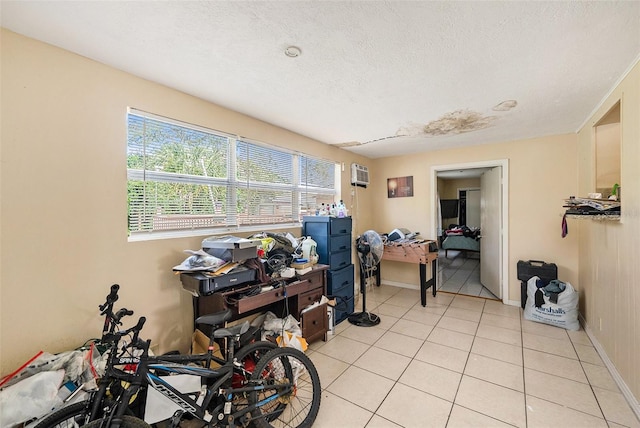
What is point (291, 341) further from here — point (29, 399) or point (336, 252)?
point (29, 399)

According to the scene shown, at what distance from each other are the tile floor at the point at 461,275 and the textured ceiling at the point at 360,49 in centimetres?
295

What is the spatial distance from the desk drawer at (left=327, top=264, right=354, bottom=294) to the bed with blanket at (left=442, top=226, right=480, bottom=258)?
461 centimetres

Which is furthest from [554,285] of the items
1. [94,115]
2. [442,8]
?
[94,115]

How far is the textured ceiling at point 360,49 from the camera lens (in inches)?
50.5

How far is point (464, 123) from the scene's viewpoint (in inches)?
116

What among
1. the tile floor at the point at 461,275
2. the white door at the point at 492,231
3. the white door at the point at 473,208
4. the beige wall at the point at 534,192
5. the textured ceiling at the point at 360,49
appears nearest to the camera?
the textured ceiling at the point at 360,49

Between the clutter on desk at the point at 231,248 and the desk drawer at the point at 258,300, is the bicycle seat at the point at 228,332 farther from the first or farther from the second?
the clutter on desk at the point at 231,248

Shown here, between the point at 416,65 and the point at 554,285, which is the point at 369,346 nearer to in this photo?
the point at 554,285

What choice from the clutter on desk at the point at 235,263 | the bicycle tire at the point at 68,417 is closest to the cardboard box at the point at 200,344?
the clutter on desk at the point at 235,263

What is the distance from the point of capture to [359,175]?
4359 millimetres

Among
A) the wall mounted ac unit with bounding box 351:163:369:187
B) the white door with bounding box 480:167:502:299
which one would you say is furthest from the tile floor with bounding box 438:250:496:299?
the wall mounted ac unit with bounding box 351:163:369:187

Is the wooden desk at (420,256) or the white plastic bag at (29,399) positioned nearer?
the white plastic bag at (29,399)

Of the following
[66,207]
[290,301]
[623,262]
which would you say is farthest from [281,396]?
[623,262]

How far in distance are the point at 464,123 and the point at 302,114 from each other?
6.15ft
